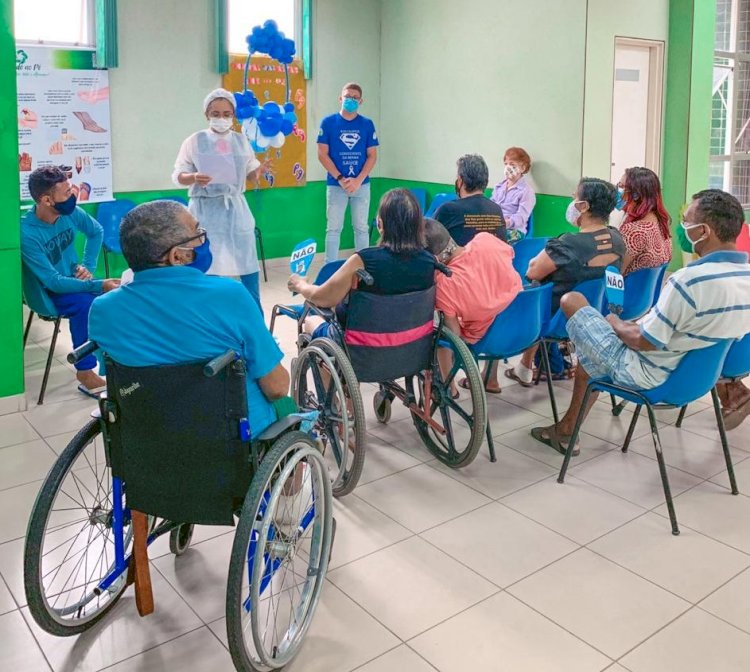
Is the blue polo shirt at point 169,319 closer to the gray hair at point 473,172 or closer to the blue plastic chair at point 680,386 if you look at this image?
the blue plastic chair at point 680,386

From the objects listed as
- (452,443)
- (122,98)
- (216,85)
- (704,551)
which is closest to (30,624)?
(452,443)

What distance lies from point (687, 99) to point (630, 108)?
1.56 feet

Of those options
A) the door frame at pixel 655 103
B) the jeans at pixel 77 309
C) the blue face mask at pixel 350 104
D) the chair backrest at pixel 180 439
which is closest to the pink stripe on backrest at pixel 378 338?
the chair backrest at pixel 180 439

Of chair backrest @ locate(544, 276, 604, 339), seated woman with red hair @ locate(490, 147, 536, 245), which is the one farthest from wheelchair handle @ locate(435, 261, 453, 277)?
seated woman with red hair @ locate(490, 147, 536, 245)

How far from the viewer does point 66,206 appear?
383 centimetres

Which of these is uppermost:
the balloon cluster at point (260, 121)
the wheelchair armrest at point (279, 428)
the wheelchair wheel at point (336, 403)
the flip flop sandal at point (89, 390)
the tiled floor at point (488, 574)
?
the balloon cluster at point (260, 121)

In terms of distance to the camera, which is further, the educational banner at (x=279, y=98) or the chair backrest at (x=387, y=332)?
the educational banner at (x=279, y=98)

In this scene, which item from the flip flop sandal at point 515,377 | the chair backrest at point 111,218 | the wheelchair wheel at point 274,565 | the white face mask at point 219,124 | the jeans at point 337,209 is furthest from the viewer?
the jeans at point 337,209

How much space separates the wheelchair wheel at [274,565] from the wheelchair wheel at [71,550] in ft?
1.44

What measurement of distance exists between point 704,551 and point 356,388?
1.26m

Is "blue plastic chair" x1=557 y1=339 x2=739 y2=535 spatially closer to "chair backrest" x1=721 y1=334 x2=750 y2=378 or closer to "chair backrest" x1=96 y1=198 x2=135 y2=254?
"chair backrest" x1=721 y1=334 x2=750 y2=378

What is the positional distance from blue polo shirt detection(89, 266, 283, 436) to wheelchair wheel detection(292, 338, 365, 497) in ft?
2.64

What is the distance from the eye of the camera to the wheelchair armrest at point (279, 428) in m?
1.92

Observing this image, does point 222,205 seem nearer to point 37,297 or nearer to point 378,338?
point 37,297
